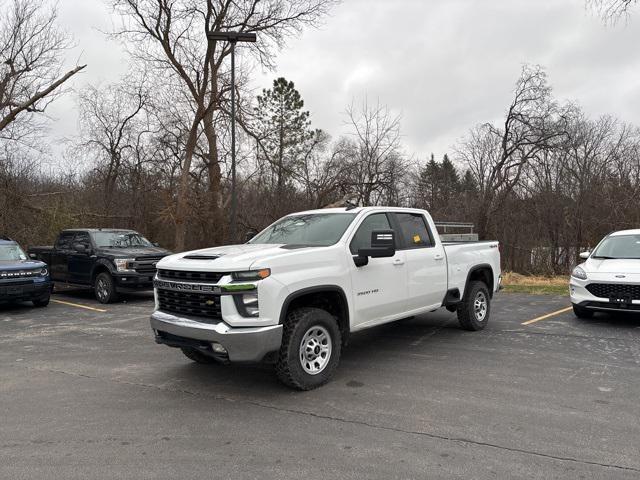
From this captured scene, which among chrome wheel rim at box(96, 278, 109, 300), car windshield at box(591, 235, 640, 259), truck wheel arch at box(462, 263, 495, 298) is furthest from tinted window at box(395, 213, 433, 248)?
chrome wheel rim at box(96, 278, 109, 300)

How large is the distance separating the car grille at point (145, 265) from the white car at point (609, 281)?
9448mm

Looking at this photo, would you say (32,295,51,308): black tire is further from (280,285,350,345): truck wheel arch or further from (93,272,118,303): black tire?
(280,285,350,345): truck wheel arch

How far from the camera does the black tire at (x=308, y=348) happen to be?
480cm

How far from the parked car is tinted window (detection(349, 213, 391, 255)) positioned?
→ 28.3 feet

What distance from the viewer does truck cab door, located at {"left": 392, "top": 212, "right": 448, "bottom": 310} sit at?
6.34 metres

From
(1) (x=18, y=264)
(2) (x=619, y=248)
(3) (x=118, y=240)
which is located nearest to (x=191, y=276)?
(1) (x=18, y=264)

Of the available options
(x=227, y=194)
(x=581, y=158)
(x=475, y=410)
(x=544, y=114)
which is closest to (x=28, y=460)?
(x=475, y=410)

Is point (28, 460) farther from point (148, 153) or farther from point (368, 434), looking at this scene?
point (148, 153)

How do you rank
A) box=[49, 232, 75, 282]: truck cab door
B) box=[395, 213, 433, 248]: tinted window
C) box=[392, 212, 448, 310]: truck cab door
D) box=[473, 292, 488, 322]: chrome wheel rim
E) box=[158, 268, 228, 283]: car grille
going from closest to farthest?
box=[158, 268, 228, 283]: car grille
box=[392, 212, 448, 310]: truck cab door
box=[395, 213, 433, 248]: tinted window
box=[473, 292, 488, 322]: chrome wheel rim
box=[49, 232, 75, 282]: truck cab door

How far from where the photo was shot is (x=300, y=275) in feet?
16.1

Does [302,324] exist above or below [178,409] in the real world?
above

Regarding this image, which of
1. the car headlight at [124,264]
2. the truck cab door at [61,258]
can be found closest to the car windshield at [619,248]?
the car headlight at [124,264]

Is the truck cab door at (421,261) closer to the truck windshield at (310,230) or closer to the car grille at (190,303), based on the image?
the truck windshield at (310,230)

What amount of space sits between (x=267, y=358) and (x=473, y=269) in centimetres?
420
